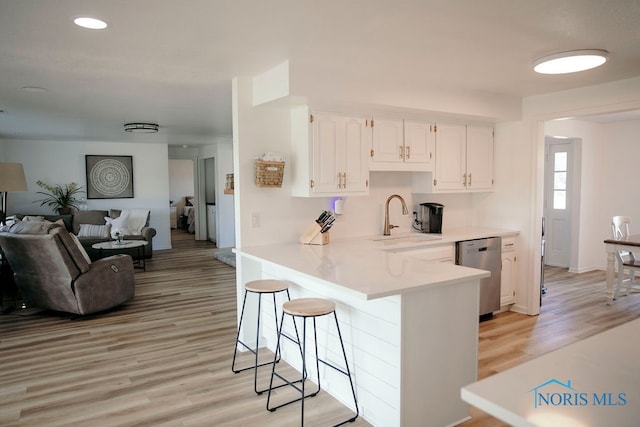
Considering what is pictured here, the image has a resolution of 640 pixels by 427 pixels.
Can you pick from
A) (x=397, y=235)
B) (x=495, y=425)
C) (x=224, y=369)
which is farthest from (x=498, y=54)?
(x=224, y=369)

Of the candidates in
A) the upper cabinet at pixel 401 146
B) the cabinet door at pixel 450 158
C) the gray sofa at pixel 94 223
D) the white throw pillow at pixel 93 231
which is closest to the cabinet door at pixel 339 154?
the upper cabinet at pixel 401 146

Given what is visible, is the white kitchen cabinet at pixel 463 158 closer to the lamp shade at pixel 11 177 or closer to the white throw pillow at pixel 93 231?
the lamp shade at pixel 11 177

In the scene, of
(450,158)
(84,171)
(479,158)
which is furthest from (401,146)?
(84,171)

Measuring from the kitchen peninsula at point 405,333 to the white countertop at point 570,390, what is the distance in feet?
3.20

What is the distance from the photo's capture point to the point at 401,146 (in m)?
3.98

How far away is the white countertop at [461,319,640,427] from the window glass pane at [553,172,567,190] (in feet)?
20.3

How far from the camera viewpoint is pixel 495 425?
2506 millimetres

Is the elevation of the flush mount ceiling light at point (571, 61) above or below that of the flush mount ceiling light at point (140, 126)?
below

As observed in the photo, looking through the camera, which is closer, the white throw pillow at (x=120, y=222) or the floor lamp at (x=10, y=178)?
the floor lamp at (x=10, y=178)

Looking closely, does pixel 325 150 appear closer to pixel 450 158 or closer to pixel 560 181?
pixel 450 158

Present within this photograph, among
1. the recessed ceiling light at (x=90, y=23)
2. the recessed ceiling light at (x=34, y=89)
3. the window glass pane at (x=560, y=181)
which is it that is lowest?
the window glass pane at (x=560, y=181)

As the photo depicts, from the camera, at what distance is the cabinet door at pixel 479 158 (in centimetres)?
452

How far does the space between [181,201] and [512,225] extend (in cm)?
1114

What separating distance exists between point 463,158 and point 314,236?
75.6 inches
